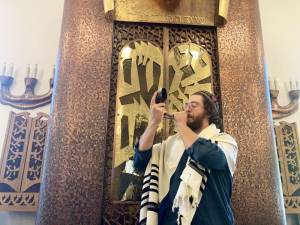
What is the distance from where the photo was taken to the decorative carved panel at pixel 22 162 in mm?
1737

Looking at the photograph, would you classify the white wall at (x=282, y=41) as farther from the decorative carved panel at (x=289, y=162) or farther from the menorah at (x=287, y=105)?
the decorative carved panel at (x=289, y=162)

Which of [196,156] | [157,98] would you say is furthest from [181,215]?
[157,98]

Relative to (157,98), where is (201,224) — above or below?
below

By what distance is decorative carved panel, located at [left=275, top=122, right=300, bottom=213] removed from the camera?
1.86 metres

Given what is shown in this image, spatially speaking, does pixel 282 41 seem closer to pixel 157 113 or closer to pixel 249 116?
pixel 249 116

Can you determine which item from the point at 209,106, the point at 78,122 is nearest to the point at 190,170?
the point at 209,106

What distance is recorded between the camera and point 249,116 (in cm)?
164

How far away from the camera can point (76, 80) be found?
1617mm

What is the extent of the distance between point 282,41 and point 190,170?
1727 mm

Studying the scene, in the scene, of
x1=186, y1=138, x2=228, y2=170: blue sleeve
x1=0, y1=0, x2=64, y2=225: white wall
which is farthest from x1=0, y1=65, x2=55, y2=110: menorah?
x1=186, y1=138, x2=228, y2=170: blue sleeve

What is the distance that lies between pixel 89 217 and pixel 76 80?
2.18ft

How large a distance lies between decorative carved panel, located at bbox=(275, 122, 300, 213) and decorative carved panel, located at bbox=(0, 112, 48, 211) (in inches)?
55.8

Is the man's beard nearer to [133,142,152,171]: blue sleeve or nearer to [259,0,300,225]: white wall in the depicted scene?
[133,142,152,171]: blue sleeve

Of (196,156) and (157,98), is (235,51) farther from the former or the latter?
(196,156)
